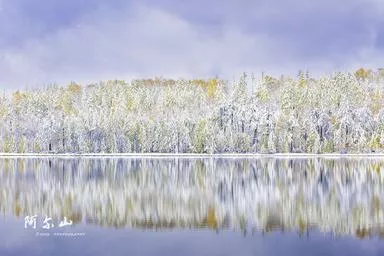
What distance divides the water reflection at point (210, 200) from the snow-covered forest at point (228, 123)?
1797 inches

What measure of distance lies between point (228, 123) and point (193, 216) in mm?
74718

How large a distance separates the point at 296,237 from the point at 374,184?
2128 centimetres

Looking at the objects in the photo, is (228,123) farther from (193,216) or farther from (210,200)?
(193,216)

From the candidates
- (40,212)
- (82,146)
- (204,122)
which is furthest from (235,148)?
(40,212)

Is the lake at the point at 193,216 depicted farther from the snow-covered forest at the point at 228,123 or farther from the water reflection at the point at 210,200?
the snow-covered forest at the point at 228,123

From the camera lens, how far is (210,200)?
36000 mm

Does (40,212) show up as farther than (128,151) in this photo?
No

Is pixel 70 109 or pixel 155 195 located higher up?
pixel 70 109

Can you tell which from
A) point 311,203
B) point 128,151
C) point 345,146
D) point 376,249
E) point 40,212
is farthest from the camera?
point 128,151

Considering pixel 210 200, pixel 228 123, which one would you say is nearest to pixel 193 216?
pixel 210 200

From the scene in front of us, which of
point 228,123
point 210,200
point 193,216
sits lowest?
point 193,216

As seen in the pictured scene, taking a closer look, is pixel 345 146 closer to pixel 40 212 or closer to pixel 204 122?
pixel 204 122

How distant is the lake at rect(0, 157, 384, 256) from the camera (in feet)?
75.2

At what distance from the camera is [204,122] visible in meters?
103
